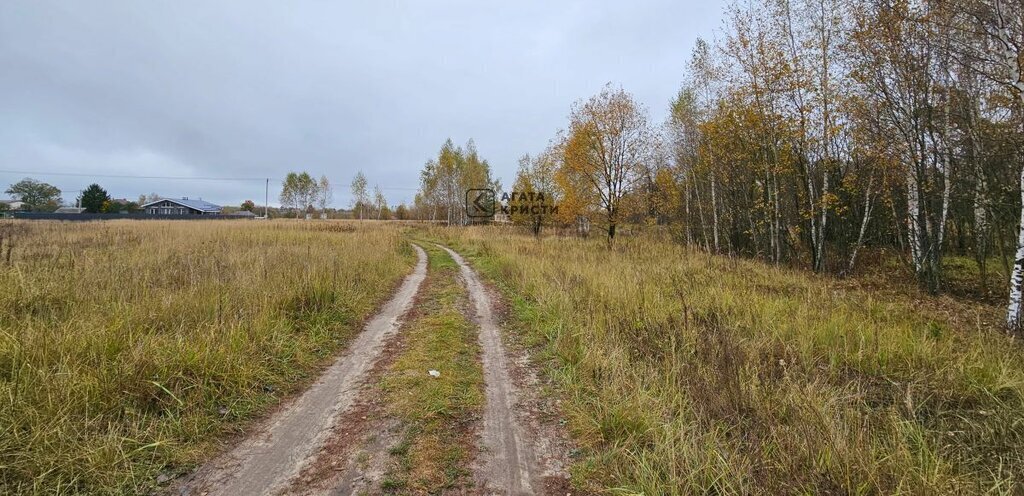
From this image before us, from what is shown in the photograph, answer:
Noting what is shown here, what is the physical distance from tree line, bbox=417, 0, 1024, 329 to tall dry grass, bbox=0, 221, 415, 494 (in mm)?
11458

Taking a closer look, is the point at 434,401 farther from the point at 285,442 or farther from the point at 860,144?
the point at 860,144

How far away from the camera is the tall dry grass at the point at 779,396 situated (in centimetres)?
241

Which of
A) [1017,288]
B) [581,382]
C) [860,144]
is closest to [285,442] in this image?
[581,382]

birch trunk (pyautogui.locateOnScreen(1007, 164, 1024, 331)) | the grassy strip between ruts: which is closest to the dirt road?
the grassy strip between ruts

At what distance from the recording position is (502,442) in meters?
3.19

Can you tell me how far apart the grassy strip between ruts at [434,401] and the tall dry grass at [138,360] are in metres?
1.12

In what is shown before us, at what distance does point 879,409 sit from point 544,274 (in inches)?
296

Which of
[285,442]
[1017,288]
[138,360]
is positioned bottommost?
[285,442]

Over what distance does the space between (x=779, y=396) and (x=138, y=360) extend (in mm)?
5588

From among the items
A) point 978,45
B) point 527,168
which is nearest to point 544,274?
point 978,45

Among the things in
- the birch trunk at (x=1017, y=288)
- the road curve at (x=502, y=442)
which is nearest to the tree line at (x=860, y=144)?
the birch trunk at (x=1017, y=288)

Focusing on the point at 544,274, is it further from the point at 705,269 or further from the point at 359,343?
the point at 359,343

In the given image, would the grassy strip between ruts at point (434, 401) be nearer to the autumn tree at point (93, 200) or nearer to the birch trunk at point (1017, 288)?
the birch trunk at point (1017, 288)

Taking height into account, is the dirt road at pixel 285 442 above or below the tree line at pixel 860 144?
below
